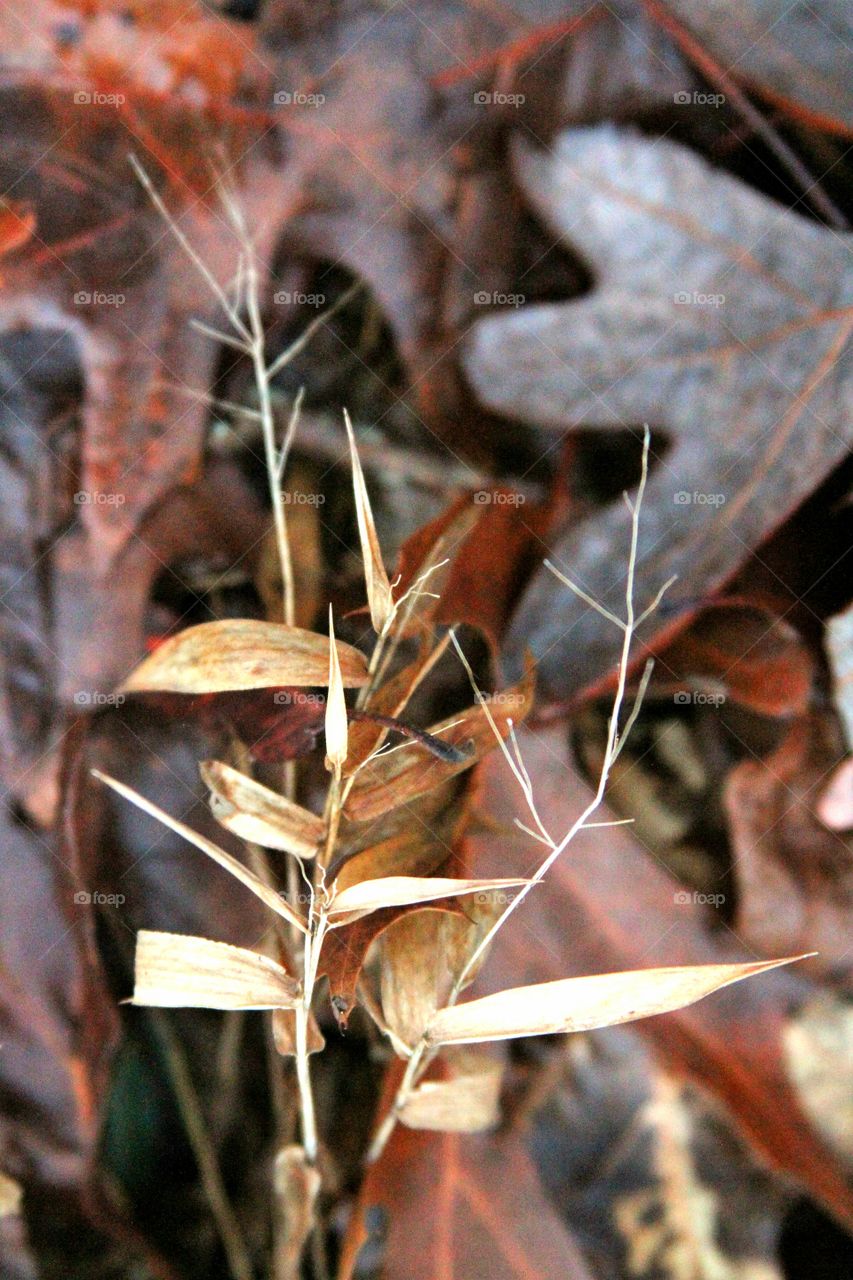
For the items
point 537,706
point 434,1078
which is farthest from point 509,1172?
point 537,706

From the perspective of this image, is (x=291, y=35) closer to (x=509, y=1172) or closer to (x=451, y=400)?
(x=451, y=400)

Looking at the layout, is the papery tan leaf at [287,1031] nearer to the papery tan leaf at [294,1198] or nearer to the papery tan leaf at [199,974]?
the papery tan leaf at [199,974]

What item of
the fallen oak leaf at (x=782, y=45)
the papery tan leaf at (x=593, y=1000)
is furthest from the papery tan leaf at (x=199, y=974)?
the fallen oak leaf at (x=782, y=45)

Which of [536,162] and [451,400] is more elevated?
[536,162]

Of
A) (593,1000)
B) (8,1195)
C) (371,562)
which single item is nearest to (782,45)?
(371,562)

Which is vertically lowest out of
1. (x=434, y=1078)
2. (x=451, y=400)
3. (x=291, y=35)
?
(x=434, y=1078)

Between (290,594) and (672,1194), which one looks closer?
(290,594)
